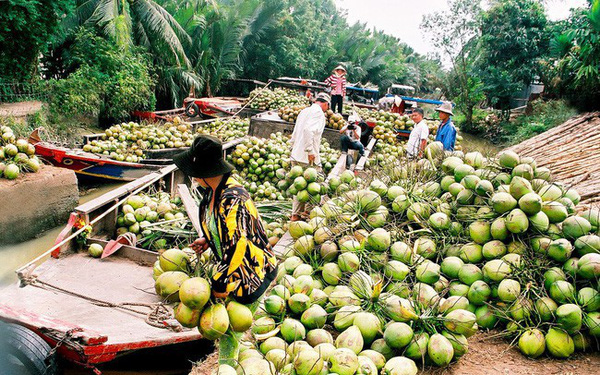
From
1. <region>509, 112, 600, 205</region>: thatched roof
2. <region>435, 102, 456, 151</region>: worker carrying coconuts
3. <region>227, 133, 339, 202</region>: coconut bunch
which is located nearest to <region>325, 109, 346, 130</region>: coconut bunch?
<region>227, 133, 339, 202</region>: coconut bunch

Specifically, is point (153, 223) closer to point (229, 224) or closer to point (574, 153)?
point (229, 224)

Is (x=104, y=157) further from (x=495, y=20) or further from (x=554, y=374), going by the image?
(x=495, y=20)

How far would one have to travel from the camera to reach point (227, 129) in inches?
438

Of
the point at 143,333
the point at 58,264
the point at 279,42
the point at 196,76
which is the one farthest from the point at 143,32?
the point at 143,333

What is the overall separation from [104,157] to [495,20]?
18.9m

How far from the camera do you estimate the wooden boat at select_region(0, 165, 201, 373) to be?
273 centimetres

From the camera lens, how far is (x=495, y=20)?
20109 millimetres

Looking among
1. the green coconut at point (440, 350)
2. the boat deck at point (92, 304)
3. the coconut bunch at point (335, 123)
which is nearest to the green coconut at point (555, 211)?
the green coconut at point (440, 350)

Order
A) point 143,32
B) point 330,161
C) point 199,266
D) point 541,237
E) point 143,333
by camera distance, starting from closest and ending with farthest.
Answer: point 199,266
point 541,237
point 143,333
point 330,161
point 143,32

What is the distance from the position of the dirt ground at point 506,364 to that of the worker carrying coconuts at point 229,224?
71 centimetres

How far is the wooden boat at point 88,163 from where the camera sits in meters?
8.25

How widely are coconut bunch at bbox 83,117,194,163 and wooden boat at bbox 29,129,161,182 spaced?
Result: 1.13 feet

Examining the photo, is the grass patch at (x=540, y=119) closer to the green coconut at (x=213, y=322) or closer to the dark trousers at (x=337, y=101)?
the dark trousers at (x=337, y=101)

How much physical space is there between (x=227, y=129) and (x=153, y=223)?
6.11 metres
